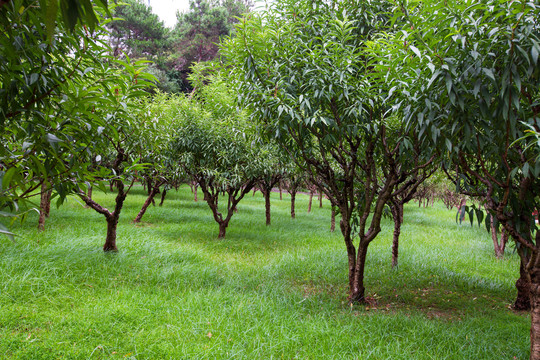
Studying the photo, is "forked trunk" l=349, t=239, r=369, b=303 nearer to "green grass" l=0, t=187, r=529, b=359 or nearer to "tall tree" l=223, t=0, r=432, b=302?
"tall tree" l=223, t=0, r=432, b=302

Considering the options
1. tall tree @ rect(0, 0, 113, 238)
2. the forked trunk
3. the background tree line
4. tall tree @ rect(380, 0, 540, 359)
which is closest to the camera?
tall tree @ rect(0, 0, 113, 238)

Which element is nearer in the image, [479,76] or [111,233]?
[479,76]

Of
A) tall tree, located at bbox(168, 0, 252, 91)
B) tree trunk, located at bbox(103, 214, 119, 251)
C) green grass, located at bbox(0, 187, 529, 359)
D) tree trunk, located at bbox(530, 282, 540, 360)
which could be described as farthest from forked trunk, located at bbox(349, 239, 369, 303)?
tall tree, located at bbox(168, 0, 252, 91)

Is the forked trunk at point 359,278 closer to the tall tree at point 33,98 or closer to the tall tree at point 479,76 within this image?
the tall tree at point 479,76

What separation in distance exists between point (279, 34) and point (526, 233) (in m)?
3.38

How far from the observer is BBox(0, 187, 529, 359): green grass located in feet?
10.0

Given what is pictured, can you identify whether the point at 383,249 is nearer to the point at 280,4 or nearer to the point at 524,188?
the point at 524,188

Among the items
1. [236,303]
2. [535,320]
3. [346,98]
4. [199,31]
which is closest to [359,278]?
[236,303]

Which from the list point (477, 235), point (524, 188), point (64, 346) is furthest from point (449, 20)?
point (477, 235)

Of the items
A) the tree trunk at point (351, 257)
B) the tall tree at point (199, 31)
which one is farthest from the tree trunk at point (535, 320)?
the tall tree at point (199, 31)

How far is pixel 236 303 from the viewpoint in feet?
13.3

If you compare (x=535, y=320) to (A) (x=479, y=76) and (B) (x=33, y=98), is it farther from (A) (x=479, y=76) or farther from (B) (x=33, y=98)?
(B) (x=33, y=98)

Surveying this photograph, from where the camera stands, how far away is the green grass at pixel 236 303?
121 inches

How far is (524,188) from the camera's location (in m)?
2.80
